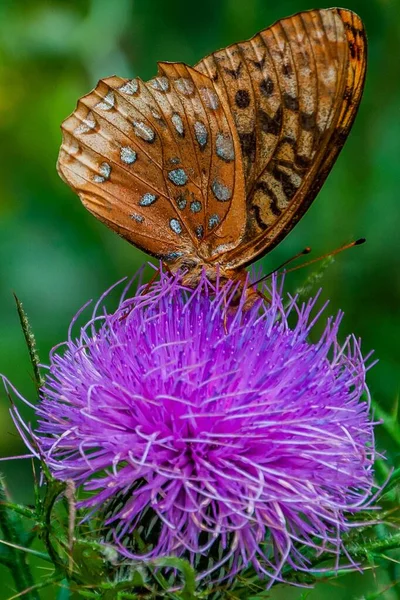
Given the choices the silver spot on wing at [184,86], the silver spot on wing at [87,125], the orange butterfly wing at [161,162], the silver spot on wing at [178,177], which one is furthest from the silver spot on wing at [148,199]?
the silver spot on wing at [184,86]

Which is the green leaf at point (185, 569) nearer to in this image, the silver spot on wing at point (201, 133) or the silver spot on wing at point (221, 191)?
the silver spot on wing at point (221, 191)

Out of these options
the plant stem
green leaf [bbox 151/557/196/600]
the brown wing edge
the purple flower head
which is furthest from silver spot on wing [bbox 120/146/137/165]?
green leaf [bbox 151/557/196/600]

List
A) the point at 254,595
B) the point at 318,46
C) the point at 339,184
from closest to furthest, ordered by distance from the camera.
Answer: the point at 254,595 → the point at 318,46 → the point at 339,184

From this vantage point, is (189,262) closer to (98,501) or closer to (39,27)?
(98,501)

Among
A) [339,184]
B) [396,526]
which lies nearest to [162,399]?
[396,526]

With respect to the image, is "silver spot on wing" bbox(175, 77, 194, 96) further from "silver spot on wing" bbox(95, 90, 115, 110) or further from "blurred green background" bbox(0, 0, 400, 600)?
"blurred green background" bbox(0, 0, 400, 600)

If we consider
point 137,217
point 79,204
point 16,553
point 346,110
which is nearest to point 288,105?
point 346,110

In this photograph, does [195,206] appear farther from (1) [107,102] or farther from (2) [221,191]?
(1) [107,102]
